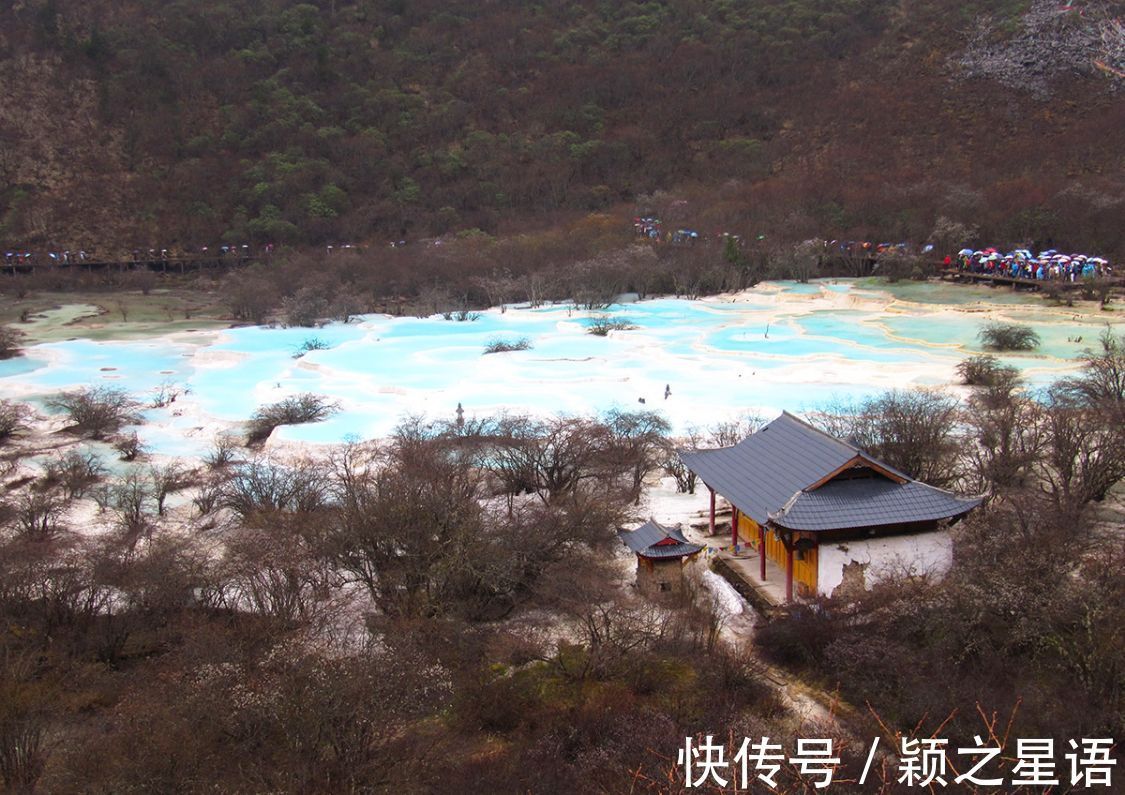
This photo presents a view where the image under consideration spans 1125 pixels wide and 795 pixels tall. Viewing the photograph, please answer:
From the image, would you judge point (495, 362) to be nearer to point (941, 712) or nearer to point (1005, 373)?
point (1005, 373)

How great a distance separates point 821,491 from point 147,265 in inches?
2636

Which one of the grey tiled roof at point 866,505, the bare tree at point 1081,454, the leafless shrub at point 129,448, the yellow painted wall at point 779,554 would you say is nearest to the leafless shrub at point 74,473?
the leafless shrub at point 129,448

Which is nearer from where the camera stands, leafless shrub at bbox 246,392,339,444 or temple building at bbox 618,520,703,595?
temple building at bbox 618,520,703,595

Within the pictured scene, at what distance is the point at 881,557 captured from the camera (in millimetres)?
13609

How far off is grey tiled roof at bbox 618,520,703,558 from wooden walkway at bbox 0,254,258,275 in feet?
192

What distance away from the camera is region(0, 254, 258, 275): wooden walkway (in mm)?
66125

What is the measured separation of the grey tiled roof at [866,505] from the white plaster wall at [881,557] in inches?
15.6

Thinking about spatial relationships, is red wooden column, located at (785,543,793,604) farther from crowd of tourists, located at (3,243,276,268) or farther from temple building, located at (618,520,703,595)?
crowd of tourists, located at (3,243,276,268)

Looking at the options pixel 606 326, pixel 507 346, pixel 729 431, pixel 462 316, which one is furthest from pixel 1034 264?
pixel 729 431

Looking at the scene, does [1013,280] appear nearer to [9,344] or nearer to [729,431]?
[729,431]

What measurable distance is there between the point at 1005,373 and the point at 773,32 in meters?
72.3

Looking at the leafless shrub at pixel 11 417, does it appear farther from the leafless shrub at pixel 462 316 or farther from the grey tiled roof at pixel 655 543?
the leafless shrub at pixel 462 316

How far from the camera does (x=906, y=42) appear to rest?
3201 inches

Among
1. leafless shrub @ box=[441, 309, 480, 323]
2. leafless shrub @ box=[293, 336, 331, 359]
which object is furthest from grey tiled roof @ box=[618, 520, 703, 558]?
leafless shrub @ box=[441, 309, 480, 323]
